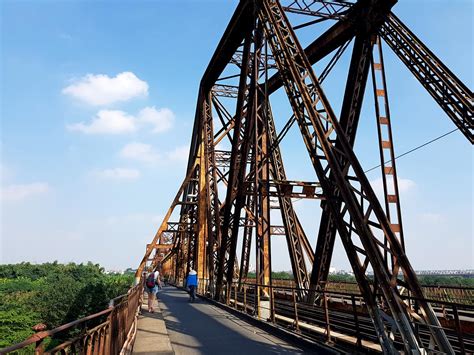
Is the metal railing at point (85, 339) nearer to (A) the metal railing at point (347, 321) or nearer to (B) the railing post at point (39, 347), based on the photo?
(B) the railing post at point (39, 347)

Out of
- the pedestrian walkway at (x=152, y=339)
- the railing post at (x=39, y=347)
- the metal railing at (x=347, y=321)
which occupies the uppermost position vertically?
the railing post at (x=39, y=347)

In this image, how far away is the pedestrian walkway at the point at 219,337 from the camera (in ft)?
20.9

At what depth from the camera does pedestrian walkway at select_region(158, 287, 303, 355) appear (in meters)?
6.37

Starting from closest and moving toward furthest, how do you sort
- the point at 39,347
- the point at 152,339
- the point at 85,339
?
the point at 39,347 → the point at 85,339 → the point at 152,339

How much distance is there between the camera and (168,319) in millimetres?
10703

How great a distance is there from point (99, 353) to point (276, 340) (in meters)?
4.25

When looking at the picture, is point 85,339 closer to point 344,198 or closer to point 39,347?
point 39,347

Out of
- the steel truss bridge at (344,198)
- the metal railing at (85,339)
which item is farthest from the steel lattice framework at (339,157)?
the metal railing at (85,339)

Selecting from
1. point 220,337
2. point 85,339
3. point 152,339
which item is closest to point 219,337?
point 220,337

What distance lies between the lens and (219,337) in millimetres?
7566

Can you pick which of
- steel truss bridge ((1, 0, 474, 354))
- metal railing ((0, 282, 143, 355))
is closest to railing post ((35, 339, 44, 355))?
metal railing ((0, 282, 143, 355))

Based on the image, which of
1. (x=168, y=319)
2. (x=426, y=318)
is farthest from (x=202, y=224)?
(x=426, y=318)

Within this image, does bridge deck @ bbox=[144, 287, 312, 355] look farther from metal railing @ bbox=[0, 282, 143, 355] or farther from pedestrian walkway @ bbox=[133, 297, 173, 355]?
metal railing @ bbox=[0, 282, 143, 355]

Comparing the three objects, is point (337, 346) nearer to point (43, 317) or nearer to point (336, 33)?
point (336, 33)
